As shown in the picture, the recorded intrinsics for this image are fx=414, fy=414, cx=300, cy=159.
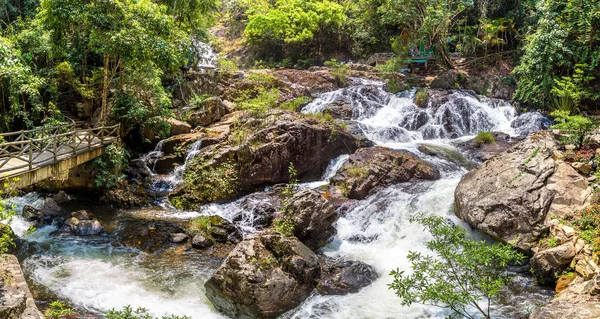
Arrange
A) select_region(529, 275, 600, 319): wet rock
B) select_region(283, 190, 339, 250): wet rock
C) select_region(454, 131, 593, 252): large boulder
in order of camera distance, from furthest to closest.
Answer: select_region(283, 190, 339, 250): wet rock < select_region(454, 131, 593, 252): large boulder < select_region(529, 275, 600, 319): wet rock

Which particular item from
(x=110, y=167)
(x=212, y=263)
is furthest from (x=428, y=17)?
(x=212, y=263)

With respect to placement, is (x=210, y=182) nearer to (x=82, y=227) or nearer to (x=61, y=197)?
(x=82, y=227)

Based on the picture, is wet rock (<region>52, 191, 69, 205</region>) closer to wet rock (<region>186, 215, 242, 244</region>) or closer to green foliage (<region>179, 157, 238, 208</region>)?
green foliage (<region>179, 157, 238, 208</region>)

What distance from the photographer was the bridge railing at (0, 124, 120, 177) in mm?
11242

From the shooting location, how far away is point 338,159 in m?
16.4

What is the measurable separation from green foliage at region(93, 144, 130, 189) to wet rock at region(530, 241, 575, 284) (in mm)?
13006

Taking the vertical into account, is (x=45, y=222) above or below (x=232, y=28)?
below

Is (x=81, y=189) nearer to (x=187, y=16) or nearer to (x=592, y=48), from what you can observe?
(x=187, y=16)

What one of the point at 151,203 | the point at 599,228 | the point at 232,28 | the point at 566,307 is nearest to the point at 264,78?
the point at 151,203

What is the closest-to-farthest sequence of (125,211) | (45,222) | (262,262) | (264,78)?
1. (262,262)
2. (45,222)
3. (125,211)
4. (264,78)

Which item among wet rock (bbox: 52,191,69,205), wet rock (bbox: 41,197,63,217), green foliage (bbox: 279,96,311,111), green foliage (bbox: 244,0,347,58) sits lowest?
wet rock (bbox: 52,191,69,205)

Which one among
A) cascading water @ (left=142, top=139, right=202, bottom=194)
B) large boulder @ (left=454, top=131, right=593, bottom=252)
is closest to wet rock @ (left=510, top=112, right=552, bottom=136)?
large boulder @ (left=454, top=131, right=593, bottom=252)

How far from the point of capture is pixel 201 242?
11602 mm

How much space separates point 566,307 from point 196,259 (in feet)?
27.3
